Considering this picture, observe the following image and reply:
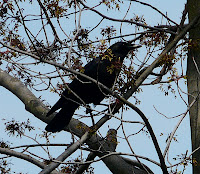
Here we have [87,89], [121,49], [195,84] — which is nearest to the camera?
[195,84]

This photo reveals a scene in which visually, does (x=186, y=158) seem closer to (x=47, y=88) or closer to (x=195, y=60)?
(x=195, y=60)

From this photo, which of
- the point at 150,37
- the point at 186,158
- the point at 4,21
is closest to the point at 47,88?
the point at 4,21

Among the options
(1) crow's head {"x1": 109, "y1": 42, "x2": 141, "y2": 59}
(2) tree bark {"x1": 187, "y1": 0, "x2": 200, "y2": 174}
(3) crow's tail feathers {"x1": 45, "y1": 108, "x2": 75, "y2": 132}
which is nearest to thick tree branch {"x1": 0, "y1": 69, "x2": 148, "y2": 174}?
(3) crow's tail feathers {"x1": 45, "y1": 108, "x2": 75, "y2": 132}

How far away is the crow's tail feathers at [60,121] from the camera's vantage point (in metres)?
6.23

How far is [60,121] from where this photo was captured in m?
6.27

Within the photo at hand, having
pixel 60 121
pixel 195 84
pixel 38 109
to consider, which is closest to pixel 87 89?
pixel 60 121

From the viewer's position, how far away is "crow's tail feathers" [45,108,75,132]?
6227mm

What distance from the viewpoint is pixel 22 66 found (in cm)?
463

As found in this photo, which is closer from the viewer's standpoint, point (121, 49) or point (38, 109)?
point (38, 109)

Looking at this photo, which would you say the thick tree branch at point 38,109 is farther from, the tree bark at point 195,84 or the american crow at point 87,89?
the tree bark at point 195,84

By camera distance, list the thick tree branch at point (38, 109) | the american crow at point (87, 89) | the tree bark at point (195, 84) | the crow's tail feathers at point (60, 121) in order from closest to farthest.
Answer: the tree bark at point (195, 84) < the thick tree branch at point (38, 109) < the american crow at point (87, 89) < the crow's tail feathers at point (60, 121)

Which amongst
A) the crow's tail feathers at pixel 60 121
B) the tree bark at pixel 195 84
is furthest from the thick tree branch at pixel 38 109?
the tree bark at pixel 195 84

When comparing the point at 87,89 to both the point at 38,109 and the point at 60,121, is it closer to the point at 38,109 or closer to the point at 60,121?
the point at 60,121

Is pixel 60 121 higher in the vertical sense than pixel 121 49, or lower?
lower
